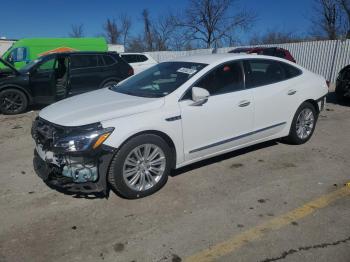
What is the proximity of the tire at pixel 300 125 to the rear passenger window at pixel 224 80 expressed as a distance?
1.36 m

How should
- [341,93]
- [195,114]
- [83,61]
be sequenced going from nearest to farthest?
[195,114] → [341,93] → [83,61]

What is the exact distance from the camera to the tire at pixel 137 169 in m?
3.72

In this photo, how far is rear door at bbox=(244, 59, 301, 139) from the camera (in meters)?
4.91

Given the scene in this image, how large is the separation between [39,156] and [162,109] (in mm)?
1605

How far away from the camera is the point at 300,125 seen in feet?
18.7

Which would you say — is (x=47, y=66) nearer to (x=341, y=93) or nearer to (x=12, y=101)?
(x=12, y=101)

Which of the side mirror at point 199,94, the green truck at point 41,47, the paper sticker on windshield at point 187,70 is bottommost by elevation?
the side mirror at point 199,94

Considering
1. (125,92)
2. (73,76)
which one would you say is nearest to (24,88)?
(73,76)

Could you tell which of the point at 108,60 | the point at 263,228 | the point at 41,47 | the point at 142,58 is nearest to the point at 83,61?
the point at 108,60

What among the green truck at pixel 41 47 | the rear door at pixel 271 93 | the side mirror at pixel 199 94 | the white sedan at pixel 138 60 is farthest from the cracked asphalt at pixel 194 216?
the green truck at pixel 41 47

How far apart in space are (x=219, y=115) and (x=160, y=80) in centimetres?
98

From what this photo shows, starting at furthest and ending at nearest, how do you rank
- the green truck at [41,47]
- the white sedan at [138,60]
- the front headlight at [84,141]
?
the green truck at [41,47] → the white sedan at [138,60] → the front headlight at [84,141]

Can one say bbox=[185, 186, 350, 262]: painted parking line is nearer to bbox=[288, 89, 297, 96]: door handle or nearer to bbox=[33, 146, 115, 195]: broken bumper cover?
bbox=[33, 146, 115, 195]: broken bumper cover

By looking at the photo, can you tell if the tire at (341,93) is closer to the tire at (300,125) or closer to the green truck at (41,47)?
the tire at (300,125)
